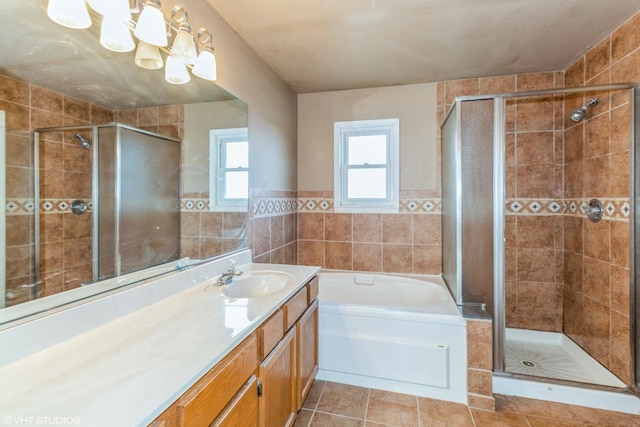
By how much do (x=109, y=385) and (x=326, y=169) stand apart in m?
2.54

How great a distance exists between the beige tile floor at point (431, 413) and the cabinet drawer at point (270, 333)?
2.47 ft

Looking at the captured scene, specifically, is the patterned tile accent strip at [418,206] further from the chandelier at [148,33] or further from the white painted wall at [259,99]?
the chandelier at [148,33]

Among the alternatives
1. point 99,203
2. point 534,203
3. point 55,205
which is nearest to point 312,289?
point 99,203

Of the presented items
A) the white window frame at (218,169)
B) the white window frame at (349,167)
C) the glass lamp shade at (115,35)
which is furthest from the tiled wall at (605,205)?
the glass lamp shade at (115,35)

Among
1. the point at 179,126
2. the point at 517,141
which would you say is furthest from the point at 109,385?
the point at 517,141

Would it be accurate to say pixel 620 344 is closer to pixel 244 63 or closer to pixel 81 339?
pixel 81 339

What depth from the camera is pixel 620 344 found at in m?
1.85

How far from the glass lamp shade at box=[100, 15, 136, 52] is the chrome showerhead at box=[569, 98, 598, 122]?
2.88 metres

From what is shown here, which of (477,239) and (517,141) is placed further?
(517,141)

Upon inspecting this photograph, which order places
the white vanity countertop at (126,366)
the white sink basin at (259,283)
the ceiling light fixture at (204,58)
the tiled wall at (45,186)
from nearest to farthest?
the white vanity countertop at (126,366)
the tiled wall at (45,186)
the ceiling light fixture at (204,58)
the white sink basin at (259,283)

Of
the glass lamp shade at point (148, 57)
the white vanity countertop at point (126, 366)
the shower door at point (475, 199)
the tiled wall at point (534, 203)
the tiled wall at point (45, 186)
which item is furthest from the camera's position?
the tiled wall at point (534, 203)

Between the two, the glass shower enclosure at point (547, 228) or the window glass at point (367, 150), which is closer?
the glass shower enclosure at point (547, 228)

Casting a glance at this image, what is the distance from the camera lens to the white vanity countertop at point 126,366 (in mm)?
595

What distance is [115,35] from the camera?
1114 millimetres
